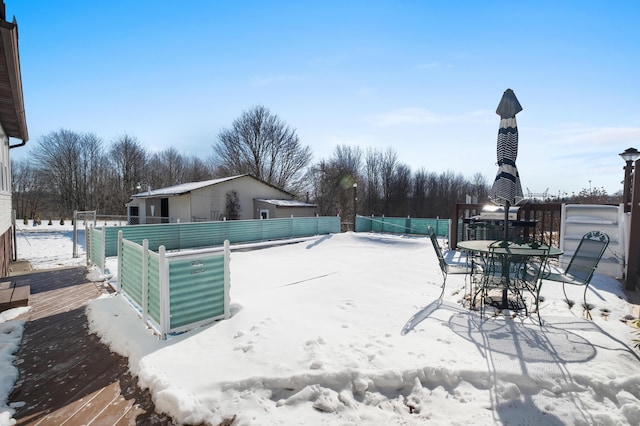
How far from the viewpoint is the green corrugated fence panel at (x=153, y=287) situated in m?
3.73

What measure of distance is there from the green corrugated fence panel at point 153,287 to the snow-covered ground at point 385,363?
10.4 inches

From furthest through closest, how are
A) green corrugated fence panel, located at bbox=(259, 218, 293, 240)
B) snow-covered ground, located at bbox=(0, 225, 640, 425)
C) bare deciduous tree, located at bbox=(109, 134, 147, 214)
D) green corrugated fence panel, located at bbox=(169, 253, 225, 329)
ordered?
bare deciduous tree, located at bbox=(109, 134, 147, 214), green corrugated fence panel, located at bbox=(259, 218, 293, 240), green corrugated fence panel, located at bbox=(169, 253, 225, 329), snow-covered ground, located at bbox=(0, 225, 640, 425)

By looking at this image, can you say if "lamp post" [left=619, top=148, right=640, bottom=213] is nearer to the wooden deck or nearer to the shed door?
the wooden deck

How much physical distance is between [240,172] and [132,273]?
32060 mm

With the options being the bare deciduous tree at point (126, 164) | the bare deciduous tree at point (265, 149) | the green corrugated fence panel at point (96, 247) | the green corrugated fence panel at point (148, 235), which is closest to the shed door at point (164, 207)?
the green corrugated fence panel at point (148, 235)

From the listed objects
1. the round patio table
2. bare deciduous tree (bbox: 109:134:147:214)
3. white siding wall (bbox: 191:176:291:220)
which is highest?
bare deciduous tree (bbox: 109:134:147:214)

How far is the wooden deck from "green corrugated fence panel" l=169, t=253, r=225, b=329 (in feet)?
2.43

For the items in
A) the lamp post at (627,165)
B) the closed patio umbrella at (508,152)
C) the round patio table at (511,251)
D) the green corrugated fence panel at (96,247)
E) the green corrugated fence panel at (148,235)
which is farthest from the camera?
the green corrugated fence panel at (148,235)

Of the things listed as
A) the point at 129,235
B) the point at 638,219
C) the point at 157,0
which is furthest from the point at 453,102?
the point at 129,235

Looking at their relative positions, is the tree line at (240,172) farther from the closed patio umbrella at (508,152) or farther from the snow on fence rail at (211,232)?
the closed patio umbrella at (508,152)

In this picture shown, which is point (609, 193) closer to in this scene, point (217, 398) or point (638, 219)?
point (638, 219)

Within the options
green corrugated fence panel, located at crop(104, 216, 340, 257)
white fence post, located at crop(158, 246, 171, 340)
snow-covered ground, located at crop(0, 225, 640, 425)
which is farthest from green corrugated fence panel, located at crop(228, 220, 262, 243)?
white fence post, located at crop(158, 246, 171, 340)

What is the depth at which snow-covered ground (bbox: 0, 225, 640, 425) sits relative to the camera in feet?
7.48

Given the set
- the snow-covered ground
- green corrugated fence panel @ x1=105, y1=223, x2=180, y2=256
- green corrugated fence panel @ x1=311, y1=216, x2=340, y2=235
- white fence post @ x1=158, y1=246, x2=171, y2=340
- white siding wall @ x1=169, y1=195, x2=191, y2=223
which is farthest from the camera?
white siding wall @ x1=169, y1=195, x2=191, y2=223
